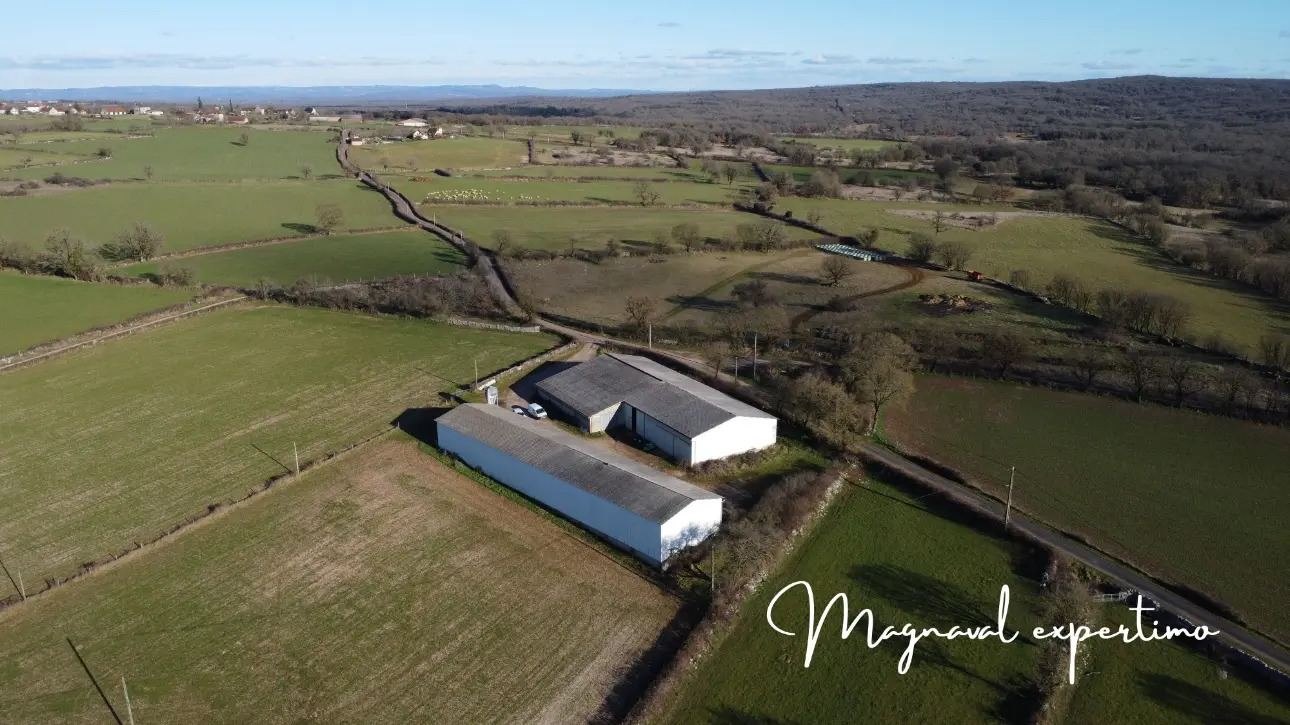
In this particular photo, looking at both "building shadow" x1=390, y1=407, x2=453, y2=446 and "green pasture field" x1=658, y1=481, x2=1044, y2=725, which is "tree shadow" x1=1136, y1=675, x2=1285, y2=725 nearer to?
"green pasture field" x1=658, y1=481, x2=1044, y2=725

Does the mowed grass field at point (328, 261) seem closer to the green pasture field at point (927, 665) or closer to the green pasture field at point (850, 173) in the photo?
the green pasture field at point (927, 665)

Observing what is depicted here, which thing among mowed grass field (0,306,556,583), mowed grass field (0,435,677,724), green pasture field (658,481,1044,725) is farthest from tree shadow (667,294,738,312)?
mowed grass field (0,435,677,724)

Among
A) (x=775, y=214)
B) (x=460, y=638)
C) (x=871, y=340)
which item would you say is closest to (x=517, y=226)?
(x=775, y=214)

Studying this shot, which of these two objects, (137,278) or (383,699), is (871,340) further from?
(137,278)

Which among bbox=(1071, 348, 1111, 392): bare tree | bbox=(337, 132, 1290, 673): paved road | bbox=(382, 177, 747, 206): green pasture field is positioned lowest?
bbox=(337, 132, 1290, 673): paved road

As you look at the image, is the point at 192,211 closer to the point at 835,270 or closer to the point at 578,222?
the point at 578,222

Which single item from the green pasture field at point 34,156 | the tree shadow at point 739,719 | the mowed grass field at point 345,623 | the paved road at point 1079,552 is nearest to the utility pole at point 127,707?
the mowed grass field at point 345,623
